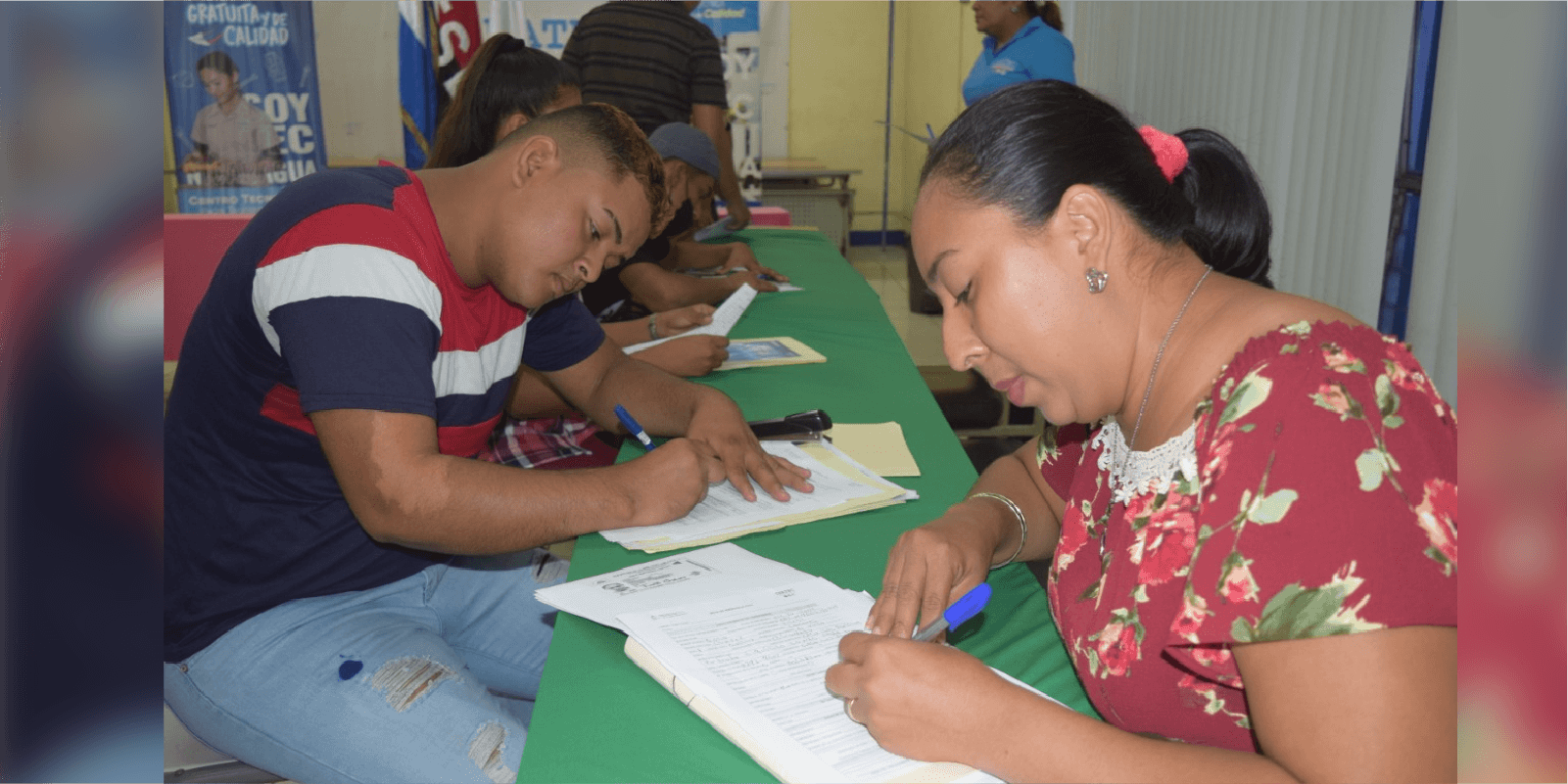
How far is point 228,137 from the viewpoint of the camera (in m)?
6.43

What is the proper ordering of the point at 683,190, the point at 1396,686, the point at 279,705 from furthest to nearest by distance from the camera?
the point at 683,190, the point at 279,705, the point at 1396,686

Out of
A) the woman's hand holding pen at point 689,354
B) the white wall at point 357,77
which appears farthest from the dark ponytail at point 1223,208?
the white wall at point 357,77

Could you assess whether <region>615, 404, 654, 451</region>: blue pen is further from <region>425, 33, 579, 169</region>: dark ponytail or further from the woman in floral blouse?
<region>425, 33, 579, 169</region>: dark ponytail

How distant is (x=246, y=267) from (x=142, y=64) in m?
1.18


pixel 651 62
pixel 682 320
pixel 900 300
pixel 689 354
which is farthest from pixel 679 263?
pixel 900 300

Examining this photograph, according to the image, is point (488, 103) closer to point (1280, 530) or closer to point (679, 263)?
point (679, 263)

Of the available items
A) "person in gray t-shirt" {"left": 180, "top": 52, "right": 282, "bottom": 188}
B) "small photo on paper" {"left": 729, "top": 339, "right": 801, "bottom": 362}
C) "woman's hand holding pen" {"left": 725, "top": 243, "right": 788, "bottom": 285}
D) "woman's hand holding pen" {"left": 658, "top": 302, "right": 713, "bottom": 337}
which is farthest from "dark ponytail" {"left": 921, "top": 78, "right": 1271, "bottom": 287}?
"person in gray t-shirt" {"left": 180, "top": 52, "right": 282, "bottom": 188}

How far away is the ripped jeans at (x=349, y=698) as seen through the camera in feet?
3.81

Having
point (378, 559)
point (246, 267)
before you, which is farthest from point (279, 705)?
point (246, 267)

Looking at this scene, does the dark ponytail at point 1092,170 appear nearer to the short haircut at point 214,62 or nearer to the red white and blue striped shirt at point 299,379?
the red white and blue striped shirt at point 299,379

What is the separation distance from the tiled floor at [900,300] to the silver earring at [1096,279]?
3305 millimetres

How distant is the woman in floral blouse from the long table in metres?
0.07

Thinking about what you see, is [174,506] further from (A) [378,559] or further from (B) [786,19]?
(B) [786,19]

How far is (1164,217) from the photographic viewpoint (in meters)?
0.95
